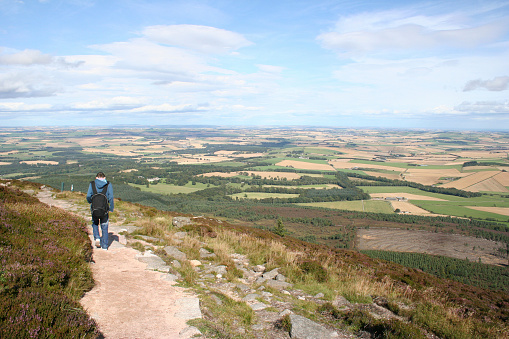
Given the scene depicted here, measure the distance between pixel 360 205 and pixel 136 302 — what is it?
80466 mm

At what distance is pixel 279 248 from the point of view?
1399 centimetres

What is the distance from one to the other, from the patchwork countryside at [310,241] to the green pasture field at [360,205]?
31 centimetres

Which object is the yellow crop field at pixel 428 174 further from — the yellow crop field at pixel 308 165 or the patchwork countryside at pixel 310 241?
the yellow crop field at pixel 308 165

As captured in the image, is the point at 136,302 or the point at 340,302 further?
the point at 340,302

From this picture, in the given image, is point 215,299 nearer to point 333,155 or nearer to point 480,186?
point 480,186

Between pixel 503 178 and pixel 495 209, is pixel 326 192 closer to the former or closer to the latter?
pixel 495 209

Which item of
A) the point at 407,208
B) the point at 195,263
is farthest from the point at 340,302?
the point at 407,208

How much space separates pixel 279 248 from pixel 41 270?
9978mm

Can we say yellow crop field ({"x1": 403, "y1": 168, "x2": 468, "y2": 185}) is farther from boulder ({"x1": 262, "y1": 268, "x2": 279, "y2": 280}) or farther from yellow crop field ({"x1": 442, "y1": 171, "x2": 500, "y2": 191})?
boulder ({"x1": 262, "y1": 268, "x2": 279, "y2": 280})

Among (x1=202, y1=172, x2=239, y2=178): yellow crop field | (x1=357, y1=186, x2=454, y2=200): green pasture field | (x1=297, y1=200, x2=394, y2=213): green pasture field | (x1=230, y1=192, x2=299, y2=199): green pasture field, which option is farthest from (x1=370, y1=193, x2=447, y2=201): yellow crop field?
(x1=202, y1=172, x2=239, y2=178): yellow crop field

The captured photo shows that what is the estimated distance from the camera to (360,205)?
262 ft

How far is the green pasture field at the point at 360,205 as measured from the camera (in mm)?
75081

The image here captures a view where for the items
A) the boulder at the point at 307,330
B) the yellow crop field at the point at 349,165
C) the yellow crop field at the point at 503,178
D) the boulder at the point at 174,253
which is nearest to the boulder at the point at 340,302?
the boulder at the point at 307,330

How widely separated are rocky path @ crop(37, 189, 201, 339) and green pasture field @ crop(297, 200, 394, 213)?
73.7 m
